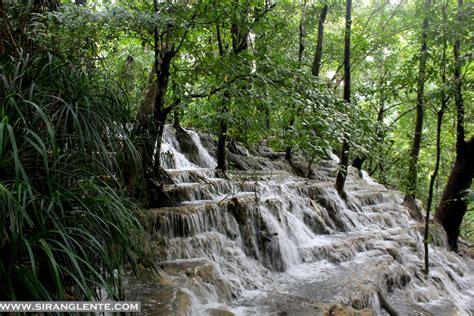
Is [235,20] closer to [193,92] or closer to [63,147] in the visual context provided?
[193,92]

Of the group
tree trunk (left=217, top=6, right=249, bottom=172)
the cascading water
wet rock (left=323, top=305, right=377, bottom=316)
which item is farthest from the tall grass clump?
wet rock (left=323, top=305, right=377, bottom=316)

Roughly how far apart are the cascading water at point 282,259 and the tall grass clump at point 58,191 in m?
1.54

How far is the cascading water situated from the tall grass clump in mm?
1544

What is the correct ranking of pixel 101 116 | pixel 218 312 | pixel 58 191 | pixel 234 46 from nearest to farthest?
pixel 58 191, pixel 101 116, pixel 218 312, pixel 234 46

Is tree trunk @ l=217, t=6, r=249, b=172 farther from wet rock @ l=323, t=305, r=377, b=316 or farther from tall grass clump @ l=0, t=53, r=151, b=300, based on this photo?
wet rock @ l=323, t=305, r=377, b=316

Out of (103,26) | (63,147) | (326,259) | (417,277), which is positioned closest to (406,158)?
(417,277)

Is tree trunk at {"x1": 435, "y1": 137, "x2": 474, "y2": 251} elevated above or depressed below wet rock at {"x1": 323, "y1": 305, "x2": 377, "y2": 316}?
above

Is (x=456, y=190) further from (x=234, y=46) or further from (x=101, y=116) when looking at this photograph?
(x=101, y=116)

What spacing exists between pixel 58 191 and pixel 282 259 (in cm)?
445

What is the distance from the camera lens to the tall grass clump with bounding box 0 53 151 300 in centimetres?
170

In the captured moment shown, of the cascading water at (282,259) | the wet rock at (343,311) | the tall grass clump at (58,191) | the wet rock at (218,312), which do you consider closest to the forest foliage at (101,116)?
the tall grass clump at (58,191)

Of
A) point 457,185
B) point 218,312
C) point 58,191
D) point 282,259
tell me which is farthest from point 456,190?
point 58,191

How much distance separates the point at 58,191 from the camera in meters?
2.00

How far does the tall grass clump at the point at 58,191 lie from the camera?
5.57ft
